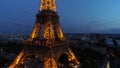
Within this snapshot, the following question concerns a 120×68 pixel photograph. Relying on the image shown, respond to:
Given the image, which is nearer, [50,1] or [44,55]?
[44,55]

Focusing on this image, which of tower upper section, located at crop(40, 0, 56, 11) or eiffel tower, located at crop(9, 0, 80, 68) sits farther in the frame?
tower upper section, located at crop(40, 0, 56, 11)

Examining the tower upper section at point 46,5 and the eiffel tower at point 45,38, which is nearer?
the eiffel tower at point 45,38

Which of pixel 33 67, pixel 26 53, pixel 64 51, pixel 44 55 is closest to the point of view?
pixel 44 55

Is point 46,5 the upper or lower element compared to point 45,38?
upper

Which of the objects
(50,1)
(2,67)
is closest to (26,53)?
(50,1)

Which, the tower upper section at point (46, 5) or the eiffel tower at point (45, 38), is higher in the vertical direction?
the tower upper section at point (46, 5)

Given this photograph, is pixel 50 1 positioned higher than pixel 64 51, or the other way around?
pixel 50 1

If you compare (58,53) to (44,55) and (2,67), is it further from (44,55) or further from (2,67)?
(2,67)

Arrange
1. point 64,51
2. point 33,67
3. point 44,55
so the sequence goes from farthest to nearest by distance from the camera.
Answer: point 33,67
point 64,51
point 44,55

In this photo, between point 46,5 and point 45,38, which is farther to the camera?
point 46,5

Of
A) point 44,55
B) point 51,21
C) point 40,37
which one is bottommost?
point 44,55

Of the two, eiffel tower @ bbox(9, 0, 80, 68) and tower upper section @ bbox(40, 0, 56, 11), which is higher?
tower upper section @ bbox(40, 0, 56, 11)
